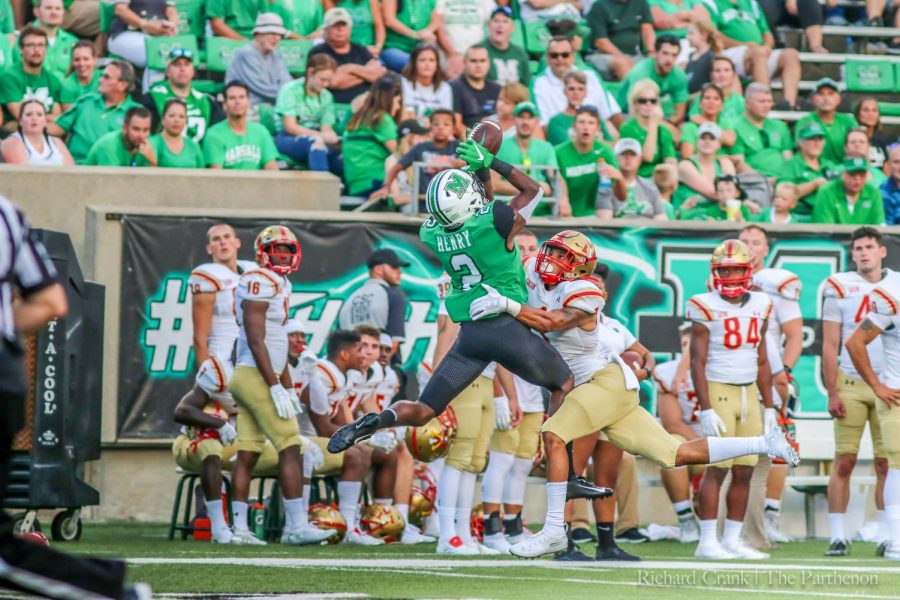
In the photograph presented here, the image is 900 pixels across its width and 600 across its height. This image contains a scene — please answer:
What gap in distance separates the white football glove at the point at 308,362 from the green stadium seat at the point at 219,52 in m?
4.92

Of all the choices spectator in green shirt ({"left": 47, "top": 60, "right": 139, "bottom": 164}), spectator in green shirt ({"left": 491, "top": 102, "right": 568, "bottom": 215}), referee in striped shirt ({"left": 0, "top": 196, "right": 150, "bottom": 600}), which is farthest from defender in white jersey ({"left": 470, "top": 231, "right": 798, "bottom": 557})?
spectator in green shirt ({"left": 47, "top": 60, "right": 139, "bottom": 164})

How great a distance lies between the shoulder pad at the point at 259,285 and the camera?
10.9 metres

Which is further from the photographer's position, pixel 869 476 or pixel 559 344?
pixel 869 476

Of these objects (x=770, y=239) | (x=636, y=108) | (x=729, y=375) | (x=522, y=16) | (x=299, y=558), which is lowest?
(x=299, y=558)

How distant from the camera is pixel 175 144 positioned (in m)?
13.8

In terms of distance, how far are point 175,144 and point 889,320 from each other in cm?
610

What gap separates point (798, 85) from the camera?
59.0 feet

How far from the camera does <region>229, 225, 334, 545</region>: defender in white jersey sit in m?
10.9

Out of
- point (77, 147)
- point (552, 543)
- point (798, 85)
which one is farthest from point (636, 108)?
point (552, 543)

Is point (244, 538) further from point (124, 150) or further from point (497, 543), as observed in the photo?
point (124, 150)

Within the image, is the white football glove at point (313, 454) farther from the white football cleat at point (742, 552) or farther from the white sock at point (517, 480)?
the white football cleat at point (742, 552)

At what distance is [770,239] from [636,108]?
6.67 ft

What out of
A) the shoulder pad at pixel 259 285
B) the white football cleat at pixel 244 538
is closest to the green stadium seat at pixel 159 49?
the shoulder pad at pixel 259 285

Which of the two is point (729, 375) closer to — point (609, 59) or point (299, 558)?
point (299, 558)
